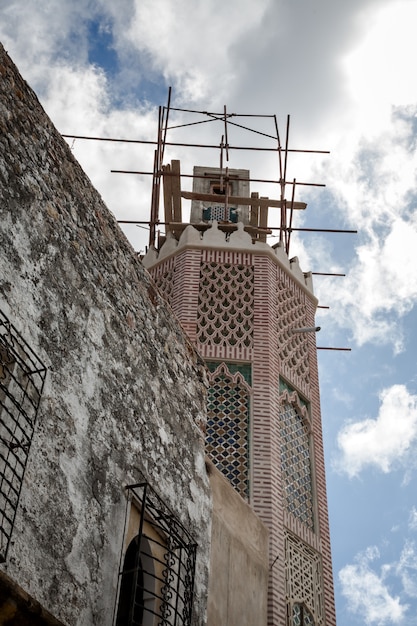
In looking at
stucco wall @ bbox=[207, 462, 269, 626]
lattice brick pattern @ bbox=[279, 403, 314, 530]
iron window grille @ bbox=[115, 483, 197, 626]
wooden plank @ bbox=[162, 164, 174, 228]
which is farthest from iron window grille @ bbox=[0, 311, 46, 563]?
wooden plank @ bbox=[162, 164, 174, 228]

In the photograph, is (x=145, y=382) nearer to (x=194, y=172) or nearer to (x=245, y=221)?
(x=245, y=221)

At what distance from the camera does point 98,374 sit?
15.1 ft

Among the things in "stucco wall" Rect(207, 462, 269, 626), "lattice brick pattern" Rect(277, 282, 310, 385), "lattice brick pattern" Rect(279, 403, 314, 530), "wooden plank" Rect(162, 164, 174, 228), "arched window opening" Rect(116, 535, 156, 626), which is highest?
"wooden plank" Rect(162, 164, 174, 228)

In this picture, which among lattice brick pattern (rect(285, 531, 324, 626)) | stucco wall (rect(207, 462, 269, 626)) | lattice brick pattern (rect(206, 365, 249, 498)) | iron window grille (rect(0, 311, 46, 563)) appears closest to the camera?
iron window grille (rect(0, 311, 46, 563))

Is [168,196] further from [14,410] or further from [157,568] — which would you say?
[14,410]

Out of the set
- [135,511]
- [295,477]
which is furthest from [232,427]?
[135,511]

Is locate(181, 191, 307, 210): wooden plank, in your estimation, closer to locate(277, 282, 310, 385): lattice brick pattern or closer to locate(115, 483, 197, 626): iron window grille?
locate(277, 282, 310, 385): lattice brick pattern

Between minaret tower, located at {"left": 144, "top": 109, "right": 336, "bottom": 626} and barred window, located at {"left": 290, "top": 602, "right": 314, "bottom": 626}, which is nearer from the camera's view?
Result: barred window, located at {"left": 290, "top": 602, "right": 314, "bottom": 626}

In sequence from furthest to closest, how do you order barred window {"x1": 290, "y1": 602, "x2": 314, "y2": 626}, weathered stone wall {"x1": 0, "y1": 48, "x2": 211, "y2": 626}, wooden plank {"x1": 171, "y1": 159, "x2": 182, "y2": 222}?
wooden plank {"x1": 171, "y1": 159, "x2": 182, "y2": 222}, barred window {"x1": 290, "y1": 602, "x2": 314, "y2": 626}, weathered stone wall {"x1": 0, "y1": 48, "x2": 211, "y2": 626}

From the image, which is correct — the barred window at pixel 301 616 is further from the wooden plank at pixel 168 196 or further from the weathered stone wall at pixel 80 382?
the wooden plank at pixel 168 196

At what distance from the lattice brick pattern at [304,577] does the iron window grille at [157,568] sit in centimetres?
253

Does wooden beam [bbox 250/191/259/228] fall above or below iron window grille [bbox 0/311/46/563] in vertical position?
above

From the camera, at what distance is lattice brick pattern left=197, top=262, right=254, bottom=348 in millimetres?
9109

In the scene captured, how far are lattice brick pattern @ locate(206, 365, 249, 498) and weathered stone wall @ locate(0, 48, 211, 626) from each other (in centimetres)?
215
